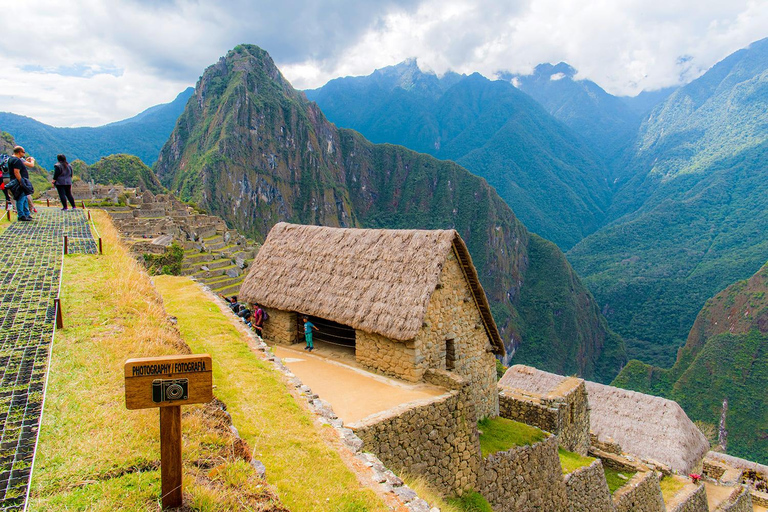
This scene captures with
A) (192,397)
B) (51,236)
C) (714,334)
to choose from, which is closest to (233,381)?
(192,397)

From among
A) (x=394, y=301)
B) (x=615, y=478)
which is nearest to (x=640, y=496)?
(x=615, y=478)

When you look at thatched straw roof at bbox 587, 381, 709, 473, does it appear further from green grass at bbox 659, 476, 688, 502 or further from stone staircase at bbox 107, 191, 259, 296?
stone staircase at bbox 107, 191, 259, 296

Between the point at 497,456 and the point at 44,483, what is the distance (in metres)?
7.74

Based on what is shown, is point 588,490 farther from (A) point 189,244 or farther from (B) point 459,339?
(A) point 189,244

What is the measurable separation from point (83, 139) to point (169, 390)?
186214mm

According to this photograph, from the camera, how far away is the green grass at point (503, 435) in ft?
29.5

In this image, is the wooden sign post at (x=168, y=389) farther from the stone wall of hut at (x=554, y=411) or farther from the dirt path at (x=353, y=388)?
the stone wall of hut at (x=554, y=411)

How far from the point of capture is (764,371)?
58.7m

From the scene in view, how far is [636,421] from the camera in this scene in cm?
2583

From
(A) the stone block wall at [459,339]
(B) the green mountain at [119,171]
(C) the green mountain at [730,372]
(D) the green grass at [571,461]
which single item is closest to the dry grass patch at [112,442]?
(A) the stone block wall at [459,339]

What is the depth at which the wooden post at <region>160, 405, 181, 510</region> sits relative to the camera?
9.16 feet

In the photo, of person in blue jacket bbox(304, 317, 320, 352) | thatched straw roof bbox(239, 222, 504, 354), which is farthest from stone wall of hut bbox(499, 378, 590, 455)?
person in blue jacket bbox(304, 317, 320, 352)

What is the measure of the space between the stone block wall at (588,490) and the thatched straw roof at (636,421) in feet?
40.8

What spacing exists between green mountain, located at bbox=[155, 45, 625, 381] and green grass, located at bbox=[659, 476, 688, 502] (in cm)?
10429
